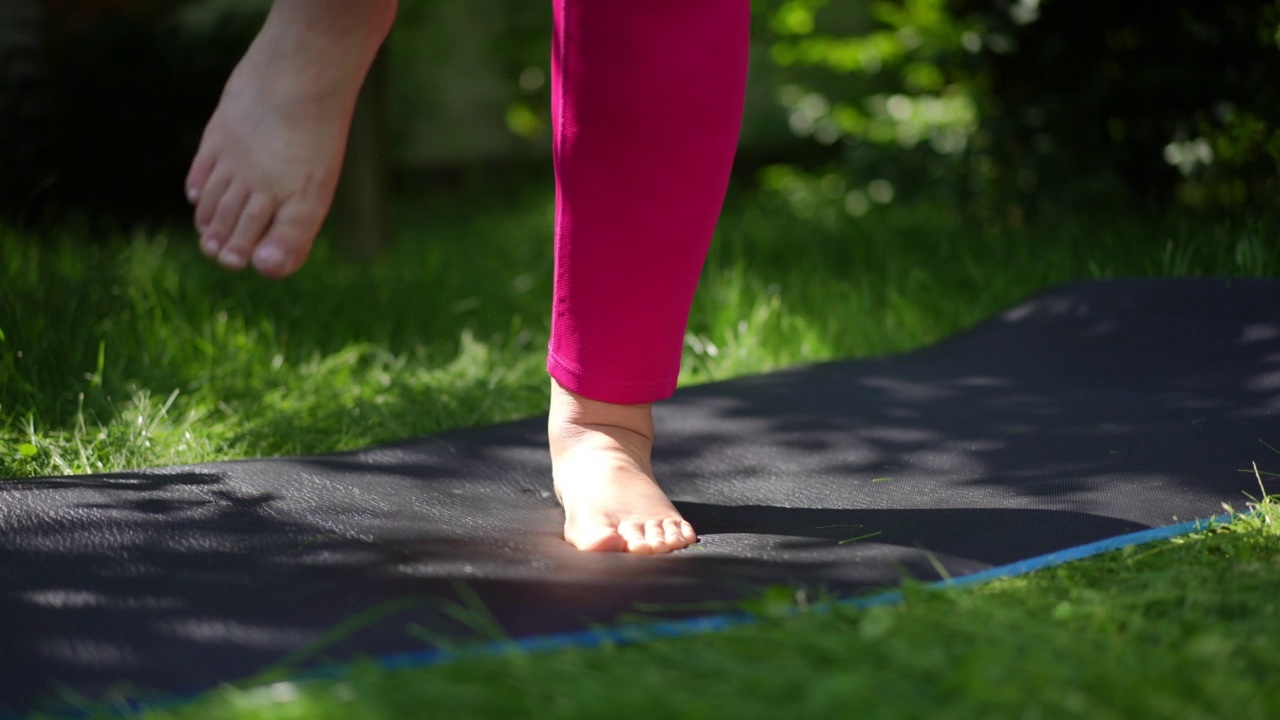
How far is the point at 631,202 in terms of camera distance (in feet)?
4.69

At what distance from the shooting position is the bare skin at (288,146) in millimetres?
1347

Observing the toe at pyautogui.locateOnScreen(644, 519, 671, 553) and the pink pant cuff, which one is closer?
the toe at pyautogui.locateOnScreen(644, 519, 671, 553)

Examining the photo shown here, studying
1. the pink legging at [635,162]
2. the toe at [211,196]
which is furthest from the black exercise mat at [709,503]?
the toe at [211,196]

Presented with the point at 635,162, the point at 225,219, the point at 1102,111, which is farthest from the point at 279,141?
the point at 1102,111

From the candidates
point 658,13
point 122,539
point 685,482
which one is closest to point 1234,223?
point 685,482

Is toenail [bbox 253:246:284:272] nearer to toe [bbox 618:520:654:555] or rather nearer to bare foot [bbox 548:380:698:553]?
bare foot [bbox 548:380:698:553]

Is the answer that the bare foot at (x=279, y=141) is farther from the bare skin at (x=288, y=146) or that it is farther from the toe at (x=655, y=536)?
the toe at (x=655, y=536)

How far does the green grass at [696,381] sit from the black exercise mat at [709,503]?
128 millimetres

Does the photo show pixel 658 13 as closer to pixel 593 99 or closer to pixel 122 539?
pixel 593 99

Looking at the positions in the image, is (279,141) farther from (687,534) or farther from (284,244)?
(687,534)

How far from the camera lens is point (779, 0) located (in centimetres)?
599

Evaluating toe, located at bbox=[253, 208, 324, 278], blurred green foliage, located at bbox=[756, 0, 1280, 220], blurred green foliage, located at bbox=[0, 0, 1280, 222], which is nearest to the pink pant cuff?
toe, located at bbox=[253, 208, 324, 278]

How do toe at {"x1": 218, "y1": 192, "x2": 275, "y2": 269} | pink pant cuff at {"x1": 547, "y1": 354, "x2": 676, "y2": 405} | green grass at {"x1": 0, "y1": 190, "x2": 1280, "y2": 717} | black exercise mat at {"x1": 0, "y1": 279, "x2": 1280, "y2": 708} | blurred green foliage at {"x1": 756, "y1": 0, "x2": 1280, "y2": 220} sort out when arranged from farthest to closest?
blurred green foliage at {"x1": 756, "y1": 0, "x2": 1280, "y2": 220}
pink pant cuff at {"x1": 547, "y1": 354, "x2": 676, "y2": 405}
toe at {"x1": 218, "y1": 192, "x2": 275, "y2": 269}
black exercise mat at {"x1": 0, "y1": 279, "x2": 1280, "y2": 708}
green grass at {"x1": 0, "y1": 190, "x2": 1280, "y2": 717}

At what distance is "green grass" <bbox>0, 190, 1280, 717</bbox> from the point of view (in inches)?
36.7
